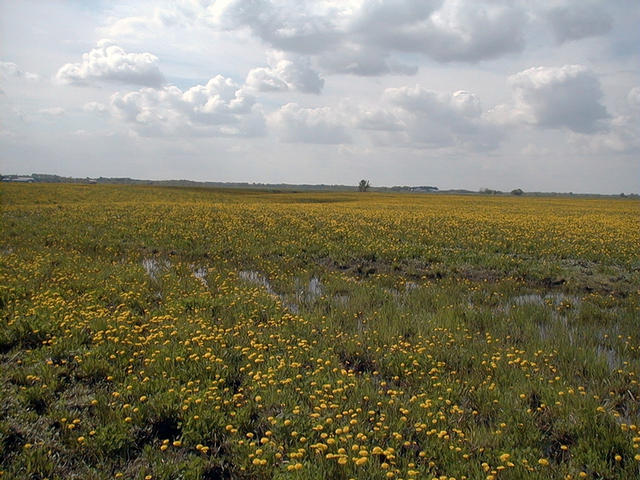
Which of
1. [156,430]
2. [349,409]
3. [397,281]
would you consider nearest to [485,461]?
[349,409]

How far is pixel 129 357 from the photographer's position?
272 inches

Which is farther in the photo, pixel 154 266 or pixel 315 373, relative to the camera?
pixel 154 266

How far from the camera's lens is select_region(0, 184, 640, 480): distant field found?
4.66 m

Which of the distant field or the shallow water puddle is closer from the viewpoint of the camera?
the distant field

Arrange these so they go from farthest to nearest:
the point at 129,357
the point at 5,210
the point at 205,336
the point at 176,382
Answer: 1. the point at 5,210
2. the point at 205,336
3. the point at 129,357
4. the point at 176,382

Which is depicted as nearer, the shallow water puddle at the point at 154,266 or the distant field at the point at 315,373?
the distant field at the point at 315,373

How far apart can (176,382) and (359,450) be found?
8.65 ft

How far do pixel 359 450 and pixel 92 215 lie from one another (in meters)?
26.9

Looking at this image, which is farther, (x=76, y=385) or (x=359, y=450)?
(x=76, y=385)

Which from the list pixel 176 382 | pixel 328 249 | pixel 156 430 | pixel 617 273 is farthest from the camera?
pixel 328 249

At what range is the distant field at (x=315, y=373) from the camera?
4.66 m

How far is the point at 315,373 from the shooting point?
6.34 metres

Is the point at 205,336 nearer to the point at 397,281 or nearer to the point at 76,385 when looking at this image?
the point at 76,385

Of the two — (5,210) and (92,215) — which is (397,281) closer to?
(92,215)
